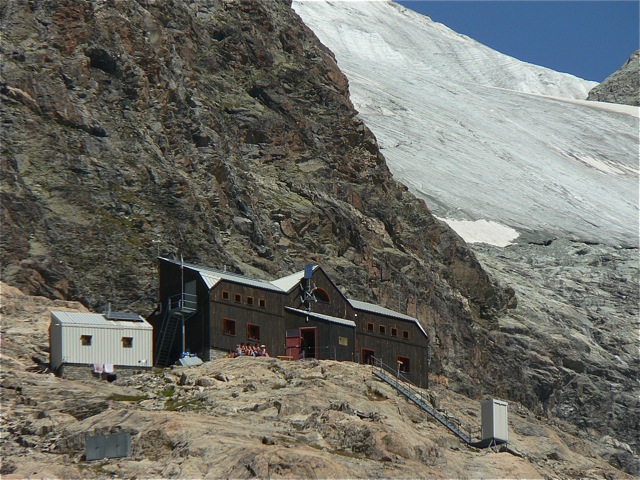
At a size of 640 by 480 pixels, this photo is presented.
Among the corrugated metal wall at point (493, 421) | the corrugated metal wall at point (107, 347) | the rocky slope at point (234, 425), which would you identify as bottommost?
the corrugated metal wall at point (493, 421)

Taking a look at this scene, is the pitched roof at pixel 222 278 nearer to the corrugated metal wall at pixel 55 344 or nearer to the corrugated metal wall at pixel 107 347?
the corrugated metal wall at pixel 107 347

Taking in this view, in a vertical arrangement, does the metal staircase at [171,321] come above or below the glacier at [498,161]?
below

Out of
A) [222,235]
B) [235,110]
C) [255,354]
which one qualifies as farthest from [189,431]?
[235,110]

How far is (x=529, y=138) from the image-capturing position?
594 feet

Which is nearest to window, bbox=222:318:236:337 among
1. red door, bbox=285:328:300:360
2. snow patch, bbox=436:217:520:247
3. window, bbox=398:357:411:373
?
red door, bbox=285:328:300:360

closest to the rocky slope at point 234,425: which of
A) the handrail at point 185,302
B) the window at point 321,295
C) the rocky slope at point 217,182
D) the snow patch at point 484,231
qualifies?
the handrail at point 185,302

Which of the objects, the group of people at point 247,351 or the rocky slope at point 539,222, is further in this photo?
the rocky slope at point 539,222

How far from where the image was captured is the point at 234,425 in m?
51.1

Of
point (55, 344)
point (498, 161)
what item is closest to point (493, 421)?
point (55, 344)

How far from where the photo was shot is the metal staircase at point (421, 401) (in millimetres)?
60287

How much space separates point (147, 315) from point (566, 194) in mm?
90479

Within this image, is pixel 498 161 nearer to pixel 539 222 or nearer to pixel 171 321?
pixel 539 222

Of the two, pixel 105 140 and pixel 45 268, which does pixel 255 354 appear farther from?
pixel 105 140

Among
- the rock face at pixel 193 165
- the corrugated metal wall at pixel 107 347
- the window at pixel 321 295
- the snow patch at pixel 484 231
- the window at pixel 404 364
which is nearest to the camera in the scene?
the corrugated metal wall at pixel 107 347
